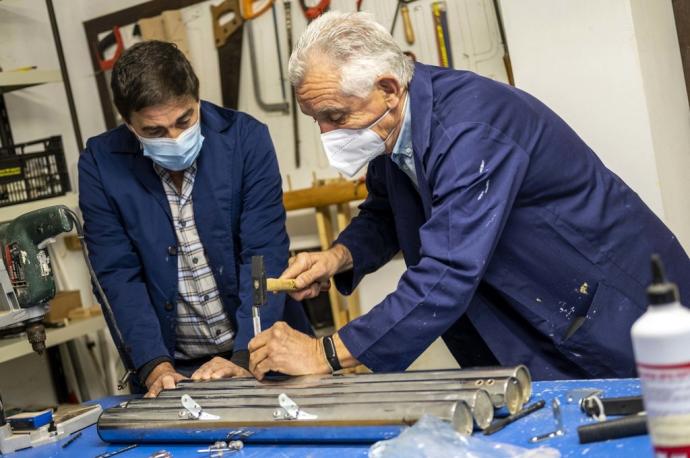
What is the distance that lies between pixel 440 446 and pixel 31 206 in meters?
2.58

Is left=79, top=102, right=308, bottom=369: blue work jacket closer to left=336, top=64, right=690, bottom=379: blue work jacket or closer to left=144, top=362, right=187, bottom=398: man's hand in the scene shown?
left=144, top=362, right=187, bottom=398: man's hand

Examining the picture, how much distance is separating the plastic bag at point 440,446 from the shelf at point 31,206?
239 centimetres

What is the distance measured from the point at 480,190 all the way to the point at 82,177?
1263 millimetres

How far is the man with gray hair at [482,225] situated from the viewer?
5.49 ft

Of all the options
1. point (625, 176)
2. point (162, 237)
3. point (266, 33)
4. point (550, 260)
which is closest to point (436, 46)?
point (266, 33)

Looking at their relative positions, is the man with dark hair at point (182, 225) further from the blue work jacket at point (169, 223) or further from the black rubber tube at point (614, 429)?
the black rubber tube at point (614, 429)

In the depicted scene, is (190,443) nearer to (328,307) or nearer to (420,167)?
(420,167)

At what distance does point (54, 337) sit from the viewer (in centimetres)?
354

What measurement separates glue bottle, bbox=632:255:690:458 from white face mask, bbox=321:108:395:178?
0.98 m

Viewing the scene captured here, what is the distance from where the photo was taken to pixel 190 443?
177 centimetres

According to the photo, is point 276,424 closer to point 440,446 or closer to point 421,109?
point 440,446

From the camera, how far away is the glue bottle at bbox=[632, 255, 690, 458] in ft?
3.16

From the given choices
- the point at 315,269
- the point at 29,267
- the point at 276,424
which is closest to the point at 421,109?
the point at 315,269

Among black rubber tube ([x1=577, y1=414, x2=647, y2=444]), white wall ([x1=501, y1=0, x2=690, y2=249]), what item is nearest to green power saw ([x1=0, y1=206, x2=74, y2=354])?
black rubber tube ([x1=577, y1=414, x2=647, y2=444])
